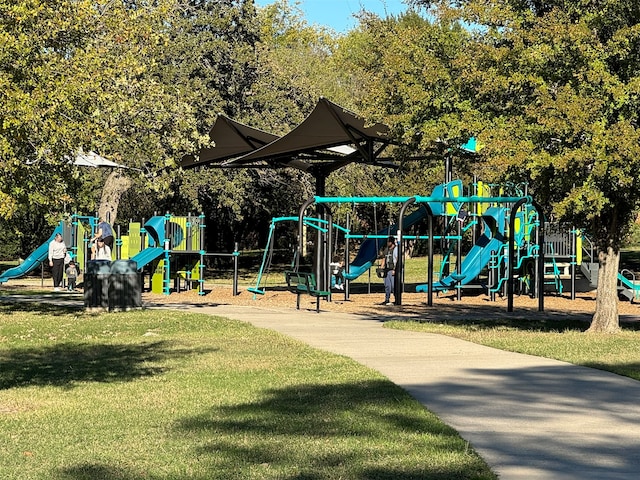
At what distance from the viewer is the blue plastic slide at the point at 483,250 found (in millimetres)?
24822

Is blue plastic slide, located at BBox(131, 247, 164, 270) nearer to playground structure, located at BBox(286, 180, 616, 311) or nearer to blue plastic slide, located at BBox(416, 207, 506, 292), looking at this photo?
playground structure, located at BBox(286, 180, 616, 311)

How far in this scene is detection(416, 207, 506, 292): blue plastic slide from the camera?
24.8 meters

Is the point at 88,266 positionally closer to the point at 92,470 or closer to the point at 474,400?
the point at 474,400

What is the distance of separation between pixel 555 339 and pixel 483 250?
10538 millimetres

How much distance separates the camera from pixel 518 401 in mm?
9375

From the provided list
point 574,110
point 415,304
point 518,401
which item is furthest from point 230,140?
point 518,401

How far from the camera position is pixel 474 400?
9.39 meters

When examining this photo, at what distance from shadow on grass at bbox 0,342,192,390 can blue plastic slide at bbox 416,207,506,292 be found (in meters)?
11.3

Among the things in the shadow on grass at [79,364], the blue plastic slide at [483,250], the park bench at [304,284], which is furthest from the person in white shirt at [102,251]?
the shadow on grass at [79,364]

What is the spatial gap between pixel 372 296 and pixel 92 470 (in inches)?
799

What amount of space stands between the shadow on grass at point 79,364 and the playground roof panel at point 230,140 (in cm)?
1162

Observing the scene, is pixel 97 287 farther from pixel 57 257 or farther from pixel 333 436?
pixel 333 436

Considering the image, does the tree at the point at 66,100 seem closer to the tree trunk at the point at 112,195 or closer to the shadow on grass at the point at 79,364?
the shadow on grass at the point at 79,364

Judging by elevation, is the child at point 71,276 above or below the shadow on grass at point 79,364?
above
